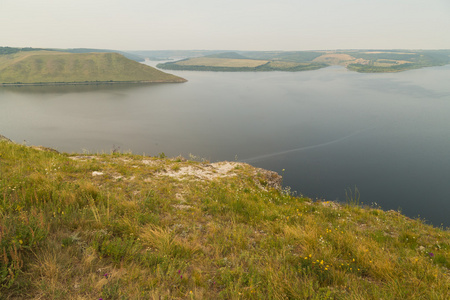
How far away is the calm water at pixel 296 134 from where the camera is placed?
26.3m

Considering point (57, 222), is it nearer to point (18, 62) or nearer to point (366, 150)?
point (366, 150)

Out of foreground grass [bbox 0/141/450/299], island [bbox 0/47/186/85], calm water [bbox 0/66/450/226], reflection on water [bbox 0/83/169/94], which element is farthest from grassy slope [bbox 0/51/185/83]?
foreground grass [bbox 0/141/450/299]

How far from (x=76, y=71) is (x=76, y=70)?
5.12 feet

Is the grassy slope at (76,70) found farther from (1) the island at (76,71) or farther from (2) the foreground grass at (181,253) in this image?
(2) the foreground grass at (181,253)

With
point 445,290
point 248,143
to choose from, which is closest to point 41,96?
point 248,143

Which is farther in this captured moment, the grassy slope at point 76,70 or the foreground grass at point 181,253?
the grassy slope at point 76,70

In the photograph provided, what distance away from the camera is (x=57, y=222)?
4.35 metres

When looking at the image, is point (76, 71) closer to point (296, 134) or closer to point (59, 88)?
point (59, 88)

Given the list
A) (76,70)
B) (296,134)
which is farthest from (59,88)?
(296,134)

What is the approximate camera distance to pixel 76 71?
12275 centimetres

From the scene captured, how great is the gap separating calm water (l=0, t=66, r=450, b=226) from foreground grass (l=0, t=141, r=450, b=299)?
66.8ft

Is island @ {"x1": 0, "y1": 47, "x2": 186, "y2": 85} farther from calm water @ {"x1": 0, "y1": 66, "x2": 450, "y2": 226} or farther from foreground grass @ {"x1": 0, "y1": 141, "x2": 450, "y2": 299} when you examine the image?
foreground grass @ {"x1": 0, "y1": 141, "x2": 450, "y2": 299}

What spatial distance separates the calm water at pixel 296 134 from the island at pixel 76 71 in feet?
138

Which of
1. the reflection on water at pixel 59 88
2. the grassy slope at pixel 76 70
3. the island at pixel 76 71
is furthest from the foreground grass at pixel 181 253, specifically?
the grassy slope at pixel 76 70
